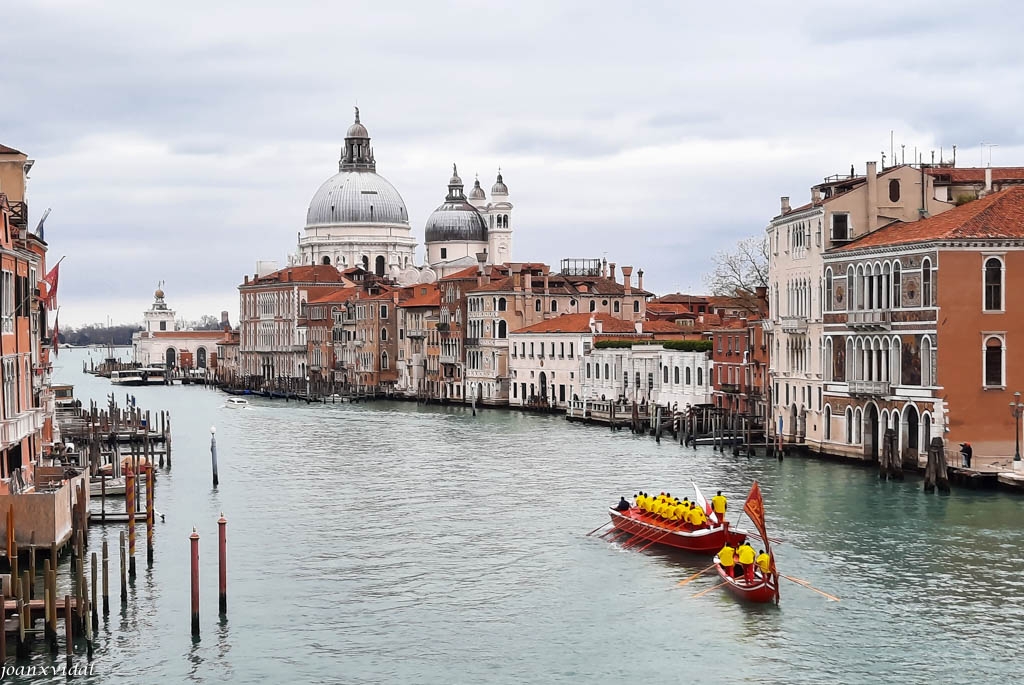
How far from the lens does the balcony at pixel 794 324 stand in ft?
144

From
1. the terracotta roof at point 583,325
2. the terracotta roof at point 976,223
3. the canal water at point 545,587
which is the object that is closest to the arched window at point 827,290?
the terracotta roof at point 976,223

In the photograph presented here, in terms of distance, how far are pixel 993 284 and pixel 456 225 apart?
7768 cm

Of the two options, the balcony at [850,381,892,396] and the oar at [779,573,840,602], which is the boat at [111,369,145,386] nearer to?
the balcony at [850,381,892,396]

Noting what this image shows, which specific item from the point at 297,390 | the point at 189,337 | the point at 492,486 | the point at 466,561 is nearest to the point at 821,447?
the point at 492,486

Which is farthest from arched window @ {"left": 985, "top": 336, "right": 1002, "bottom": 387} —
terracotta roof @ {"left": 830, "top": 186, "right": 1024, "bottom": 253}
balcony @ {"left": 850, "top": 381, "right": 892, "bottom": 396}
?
balcony @ {"left": 850, "top": 381, "right": 892, "bottom": 396}

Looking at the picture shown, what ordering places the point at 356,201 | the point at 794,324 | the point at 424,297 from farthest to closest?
the point at 356,201 < the point at 424,297 < the point at 794,324

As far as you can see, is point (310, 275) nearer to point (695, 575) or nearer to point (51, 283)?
point (51, 283)

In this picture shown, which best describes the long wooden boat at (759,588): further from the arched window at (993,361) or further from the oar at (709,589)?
the arched window at (993,361)

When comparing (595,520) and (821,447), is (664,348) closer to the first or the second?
(821,447)

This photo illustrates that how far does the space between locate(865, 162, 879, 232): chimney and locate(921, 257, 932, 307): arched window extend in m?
5.83

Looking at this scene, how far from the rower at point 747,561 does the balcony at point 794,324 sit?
2081cm

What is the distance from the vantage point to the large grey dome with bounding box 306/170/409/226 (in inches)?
4884

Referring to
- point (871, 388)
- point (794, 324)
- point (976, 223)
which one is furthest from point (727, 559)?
point (794, 324)

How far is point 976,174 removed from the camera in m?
44.6
